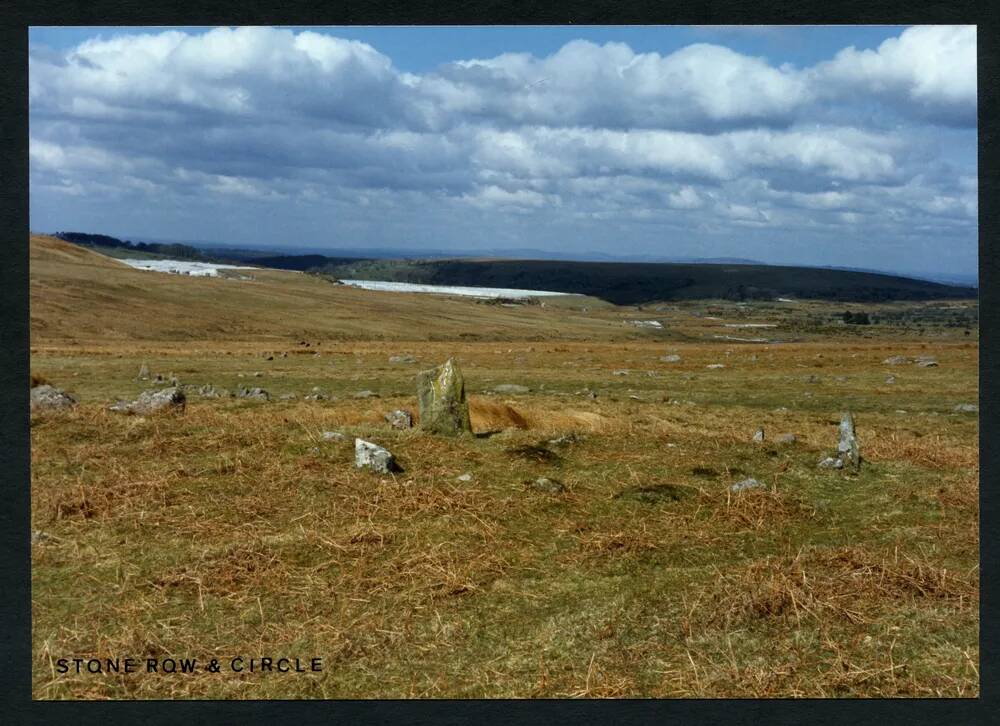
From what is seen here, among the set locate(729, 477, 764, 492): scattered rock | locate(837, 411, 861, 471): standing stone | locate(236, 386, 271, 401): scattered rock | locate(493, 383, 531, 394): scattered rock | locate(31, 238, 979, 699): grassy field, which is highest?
locate(837, 411, 861, 471): standing stone

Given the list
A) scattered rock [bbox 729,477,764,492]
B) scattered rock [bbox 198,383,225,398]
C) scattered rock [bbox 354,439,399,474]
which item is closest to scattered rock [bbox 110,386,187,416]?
scattered rock [bbox 354,439,399,474]

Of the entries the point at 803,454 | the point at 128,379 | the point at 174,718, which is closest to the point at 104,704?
the point at 174,718

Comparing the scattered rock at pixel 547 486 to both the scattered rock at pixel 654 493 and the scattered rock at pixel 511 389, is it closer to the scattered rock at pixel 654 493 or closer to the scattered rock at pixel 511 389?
the scattered rock at pixel 654 493

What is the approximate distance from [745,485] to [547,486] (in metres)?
3.31

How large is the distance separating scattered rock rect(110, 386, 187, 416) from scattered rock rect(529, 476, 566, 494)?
897 cm

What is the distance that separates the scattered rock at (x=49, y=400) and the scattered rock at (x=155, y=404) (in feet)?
3.43

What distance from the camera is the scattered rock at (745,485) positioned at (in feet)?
40.2

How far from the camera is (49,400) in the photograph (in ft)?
55.7

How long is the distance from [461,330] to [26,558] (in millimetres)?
84458

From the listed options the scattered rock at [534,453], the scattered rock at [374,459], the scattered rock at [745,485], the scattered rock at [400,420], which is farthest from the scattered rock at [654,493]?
the scattered rock at [400,420]

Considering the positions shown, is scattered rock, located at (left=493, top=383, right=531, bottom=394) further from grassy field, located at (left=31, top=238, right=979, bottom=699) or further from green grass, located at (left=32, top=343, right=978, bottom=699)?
green grass, located at (left=32, top=343, right=978, bottom=699)

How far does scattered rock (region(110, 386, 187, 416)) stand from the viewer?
16.7 m

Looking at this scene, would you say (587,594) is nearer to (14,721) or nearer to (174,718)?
(174,718)


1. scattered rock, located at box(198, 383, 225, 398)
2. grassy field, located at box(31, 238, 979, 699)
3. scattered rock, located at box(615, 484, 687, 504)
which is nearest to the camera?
grassy field, located at box(31, 238, 979, 699)
